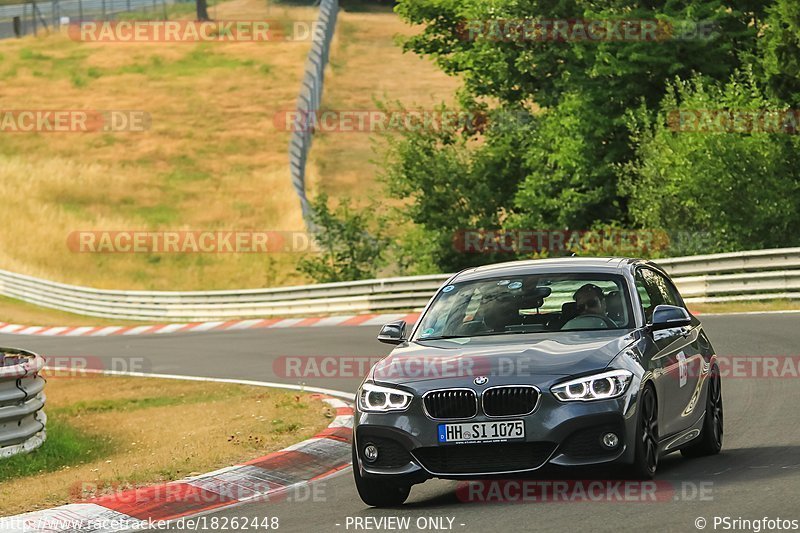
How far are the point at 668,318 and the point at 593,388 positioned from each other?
1164mm

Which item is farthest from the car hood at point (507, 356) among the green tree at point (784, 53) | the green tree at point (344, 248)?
the green tree at point (344, 248)

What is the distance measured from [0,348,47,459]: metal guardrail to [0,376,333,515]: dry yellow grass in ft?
1.52

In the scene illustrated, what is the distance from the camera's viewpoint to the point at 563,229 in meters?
36.1

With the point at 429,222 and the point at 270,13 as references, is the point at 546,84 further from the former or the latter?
the point at 270,13

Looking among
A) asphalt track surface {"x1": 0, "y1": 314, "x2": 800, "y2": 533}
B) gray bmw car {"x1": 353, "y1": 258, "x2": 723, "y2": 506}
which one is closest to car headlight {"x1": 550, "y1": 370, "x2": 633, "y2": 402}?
gray bmw car {"x1": 353, "y1": 258, "x2": 723, "y2": 506}

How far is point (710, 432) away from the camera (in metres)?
10.6

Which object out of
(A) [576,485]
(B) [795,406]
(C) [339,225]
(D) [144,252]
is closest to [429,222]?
(C) [339,225]

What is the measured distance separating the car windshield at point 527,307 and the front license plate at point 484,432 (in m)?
1.23

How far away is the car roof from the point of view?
409 inches

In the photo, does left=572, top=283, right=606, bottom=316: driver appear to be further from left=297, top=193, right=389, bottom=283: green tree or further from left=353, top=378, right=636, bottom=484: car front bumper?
left=297, top=193, right=389, bottom=283: green tree

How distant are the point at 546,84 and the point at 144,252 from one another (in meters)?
22.1

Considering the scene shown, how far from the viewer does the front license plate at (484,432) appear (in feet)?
28.5

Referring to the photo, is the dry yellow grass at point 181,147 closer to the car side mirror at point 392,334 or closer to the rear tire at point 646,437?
the car side mirror at point 392,334

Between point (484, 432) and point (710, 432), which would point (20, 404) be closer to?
point (484, 432)
